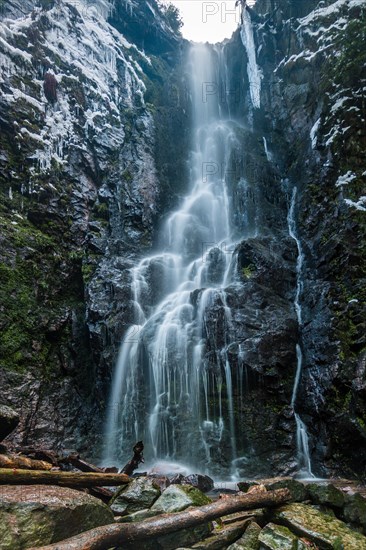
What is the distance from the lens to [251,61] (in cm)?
2719

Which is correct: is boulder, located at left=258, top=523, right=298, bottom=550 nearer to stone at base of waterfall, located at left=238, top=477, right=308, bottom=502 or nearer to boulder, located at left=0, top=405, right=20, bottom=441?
stone at base of waterfall, located at left=238, top=477, right=308, bottom=502

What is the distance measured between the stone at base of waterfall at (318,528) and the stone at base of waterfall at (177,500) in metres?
1.05

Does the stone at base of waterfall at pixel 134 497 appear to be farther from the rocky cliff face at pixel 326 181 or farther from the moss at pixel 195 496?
the rocky cliff face at pixel 326 181

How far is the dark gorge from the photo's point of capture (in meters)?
11.3

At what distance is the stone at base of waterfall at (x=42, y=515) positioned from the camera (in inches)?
125

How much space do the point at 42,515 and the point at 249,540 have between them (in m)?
2.30

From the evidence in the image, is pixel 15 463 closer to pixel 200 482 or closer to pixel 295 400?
pixel 200 482

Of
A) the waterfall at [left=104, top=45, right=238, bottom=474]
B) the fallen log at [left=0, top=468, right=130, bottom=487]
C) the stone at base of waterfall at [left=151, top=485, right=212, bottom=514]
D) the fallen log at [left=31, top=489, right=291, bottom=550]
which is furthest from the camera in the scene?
the waterfall at [left=104, top=45, right=238, bottom=474]

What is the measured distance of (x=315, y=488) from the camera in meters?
5.44

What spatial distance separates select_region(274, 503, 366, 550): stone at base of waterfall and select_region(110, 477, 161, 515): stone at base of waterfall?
1658 millimetres

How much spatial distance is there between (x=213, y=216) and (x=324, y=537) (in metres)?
17.7

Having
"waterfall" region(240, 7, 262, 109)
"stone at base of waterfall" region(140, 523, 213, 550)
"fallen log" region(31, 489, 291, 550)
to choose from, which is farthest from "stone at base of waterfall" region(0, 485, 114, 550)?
"waterfall" region(240, 7, 262, 109)

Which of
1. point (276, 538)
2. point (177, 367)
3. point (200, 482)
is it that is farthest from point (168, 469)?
point (276, 538)

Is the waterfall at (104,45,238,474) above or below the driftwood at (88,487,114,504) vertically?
above
